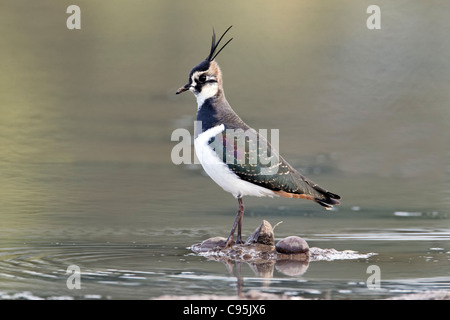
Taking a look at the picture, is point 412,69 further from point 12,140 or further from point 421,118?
point 12,140

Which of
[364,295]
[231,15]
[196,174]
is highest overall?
[231,15]

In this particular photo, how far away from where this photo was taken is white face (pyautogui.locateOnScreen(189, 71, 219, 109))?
11477mm

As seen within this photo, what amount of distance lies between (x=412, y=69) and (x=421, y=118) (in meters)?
2.84

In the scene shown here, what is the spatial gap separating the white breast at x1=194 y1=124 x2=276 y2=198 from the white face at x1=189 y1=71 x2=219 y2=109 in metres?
0.47

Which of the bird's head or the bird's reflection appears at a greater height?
the bird's head

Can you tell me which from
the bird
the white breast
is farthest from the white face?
the white breast

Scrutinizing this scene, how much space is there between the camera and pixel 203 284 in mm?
9203

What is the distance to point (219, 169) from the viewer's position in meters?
11.0

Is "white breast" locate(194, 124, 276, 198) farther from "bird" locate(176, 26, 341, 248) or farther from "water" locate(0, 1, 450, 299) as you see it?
"water" locate(0, 1, 450, 299)

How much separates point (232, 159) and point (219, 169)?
0.62 ft

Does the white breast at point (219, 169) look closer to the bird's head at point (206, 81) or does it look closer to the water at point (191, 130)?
the bird's head at point (206, 81)

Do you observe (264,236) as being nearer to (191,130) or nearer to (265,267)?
(265,267)

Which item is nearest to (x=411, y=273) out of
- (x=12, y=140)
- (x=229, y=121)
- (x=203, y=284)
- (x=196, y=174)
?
(x=203, y=284)

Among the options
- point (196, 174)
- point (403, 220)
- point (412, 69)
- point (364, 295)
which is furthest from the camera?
point (412, 69)
